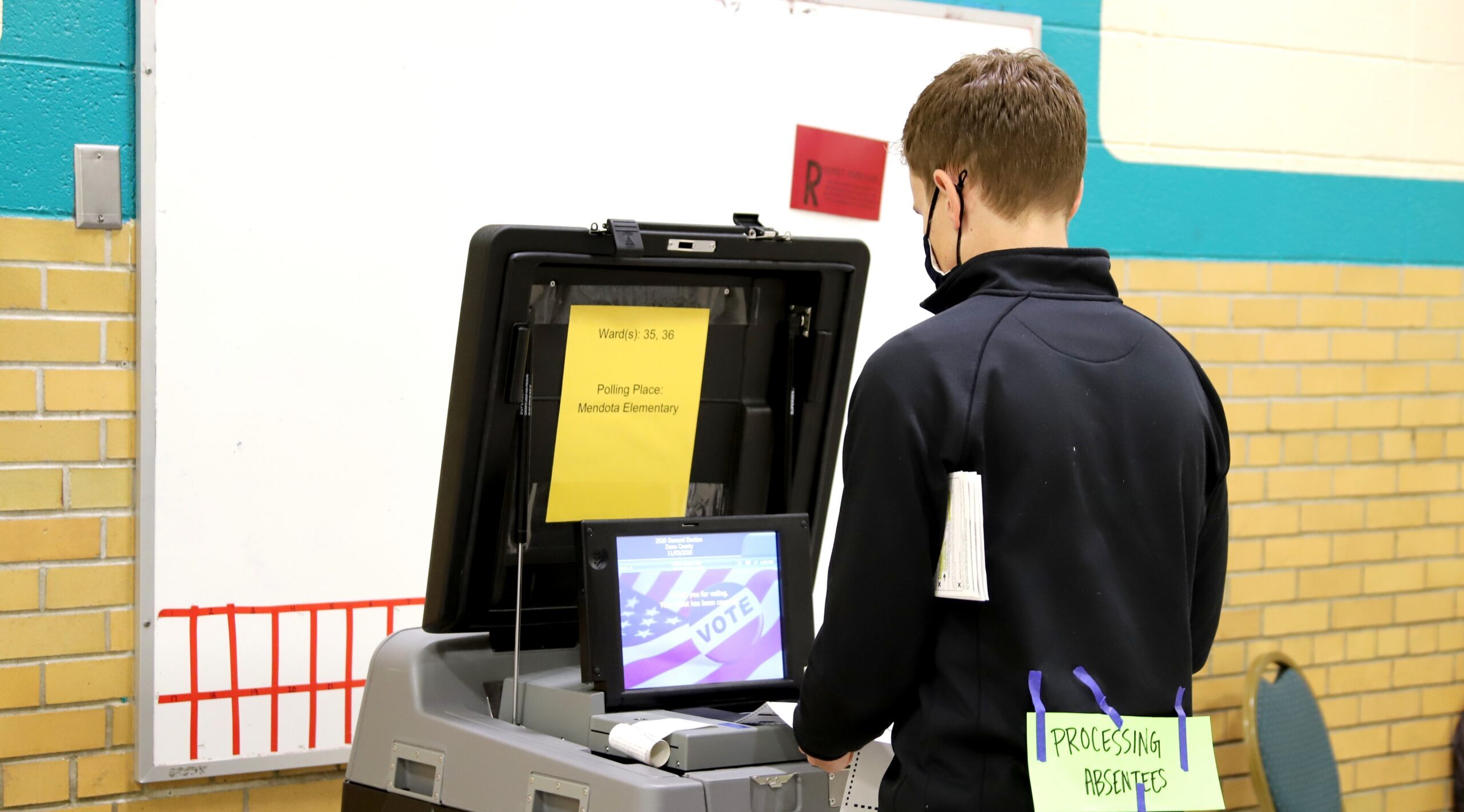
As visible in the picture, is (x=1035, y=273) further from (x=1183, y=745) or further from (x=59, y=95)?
(x=59, y=95)

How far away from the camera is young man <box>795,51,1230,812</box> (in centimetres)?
101

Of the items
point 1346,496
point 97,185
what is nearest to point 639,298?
point 97,185

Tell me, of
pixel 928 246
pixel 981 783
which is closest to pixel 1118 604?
pixel 981 783

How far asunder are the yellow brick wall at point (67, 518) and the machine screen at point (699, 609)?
0.99 m

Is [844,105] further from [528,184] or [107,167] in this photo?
[107,167]

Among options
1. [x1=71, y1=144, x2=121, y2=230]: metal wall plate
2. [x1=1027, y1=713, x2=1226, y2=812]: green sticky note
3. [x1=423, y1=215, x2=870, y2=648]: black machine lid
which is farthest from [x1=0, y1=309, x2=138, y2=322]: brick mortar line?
[x1=1027, y1=713, x2=1226, y2=812]: green sticky note

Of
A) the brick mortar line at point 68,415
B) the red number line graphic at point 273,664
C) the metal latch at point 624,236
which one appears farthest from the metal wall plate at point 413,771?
the brick mortar line at point 68,415

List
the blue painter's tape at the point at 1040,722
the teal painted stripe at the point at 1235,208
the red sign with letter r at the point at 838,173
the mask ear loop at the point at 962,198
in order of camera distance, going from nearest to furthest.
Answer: the blue painter's tape at the point at 1040,722
the mask ear loop at the point at 962,198
the red sign with letter r at the point at 838,173
the teal painted stripe at the point at 1235,208

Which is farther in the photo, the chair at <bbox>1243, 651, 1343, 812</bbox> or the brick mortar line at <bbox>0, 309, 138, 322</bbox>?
the chair at <bbox>1243, 651, 1343, 812</bbox>

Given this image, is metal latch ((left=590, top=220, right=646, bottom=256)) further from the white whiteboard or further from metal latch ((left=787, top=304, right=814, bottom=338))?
the white whiteboard

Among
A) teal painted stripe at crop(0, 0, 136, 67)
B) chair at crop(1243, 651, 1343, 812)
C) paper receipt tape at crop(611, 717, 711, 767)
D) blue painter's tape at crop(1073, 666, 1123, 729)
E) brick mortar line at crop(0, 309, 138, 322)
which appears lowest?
chair at crop(1243, 651, 1343, 812)

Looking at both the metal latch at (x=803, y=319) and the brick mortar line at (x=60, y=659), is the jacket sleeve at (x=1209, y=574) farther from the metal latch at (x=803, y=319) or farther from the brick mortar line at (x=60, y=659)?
the brick mortar line at (x=60, y=659)

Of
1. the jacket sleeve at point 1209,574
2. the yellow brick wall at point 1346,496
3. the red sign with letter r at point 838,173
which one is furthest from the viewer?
the yellow brick wall at point 1346,496

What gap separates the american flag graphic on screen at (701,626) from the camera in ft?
4.14
